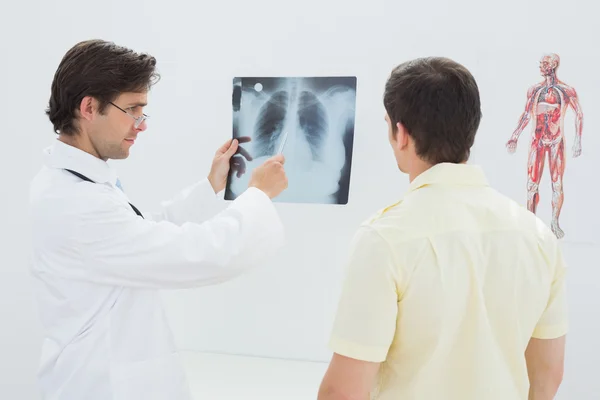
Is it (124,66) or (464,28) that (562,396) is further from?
(124,66)

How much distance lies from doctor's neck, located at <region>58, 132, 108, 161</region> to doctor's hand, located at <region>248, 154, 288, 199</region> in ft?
1.25

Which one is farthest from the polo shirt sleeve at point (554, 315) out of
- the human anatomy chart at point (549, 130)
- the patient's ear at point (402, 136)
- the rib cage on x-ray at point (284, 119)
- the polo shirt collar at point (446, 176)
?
the rib cage on x-ray at point (284, 119)

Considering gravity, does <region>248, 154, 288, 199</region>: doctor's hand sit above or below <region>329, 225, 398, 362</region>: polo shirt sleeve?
above

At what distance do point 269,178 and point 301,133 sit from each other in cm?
44

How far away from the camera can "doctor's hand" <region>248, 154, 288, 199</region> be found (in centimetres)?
155

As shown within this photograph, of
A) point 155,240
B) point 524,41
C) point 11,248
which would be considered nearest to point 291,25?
point 524,41

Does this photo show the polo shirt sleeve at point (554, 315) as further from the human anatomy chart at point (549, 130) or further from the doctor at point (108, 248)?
the human anatomy chart at point (549, 130)

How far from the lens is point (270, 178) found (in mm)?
1555

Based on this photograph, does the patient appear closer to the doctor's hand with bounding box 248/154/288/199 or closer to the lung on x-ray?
the doctor's hand with bounding box 248/154/288/199

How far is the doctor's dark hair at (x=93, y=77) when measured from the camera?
1.42 metres

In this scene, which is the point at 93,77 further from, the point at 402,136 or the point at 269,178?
the point at 402,136

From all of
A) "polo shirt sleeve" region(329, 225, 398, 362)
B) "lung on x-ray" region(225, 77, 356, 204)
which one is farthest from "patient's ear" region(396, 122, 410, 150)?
"lung on x-ray" region(225, 77, 356, 204)

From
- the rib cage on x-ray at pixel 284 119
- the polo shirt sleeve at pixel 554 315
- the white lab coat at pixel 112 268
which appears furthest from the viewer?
the rib cage on x-ray at pixel 284 119

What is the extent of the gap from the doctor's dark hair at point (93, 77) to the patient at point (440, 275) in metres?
0.65
